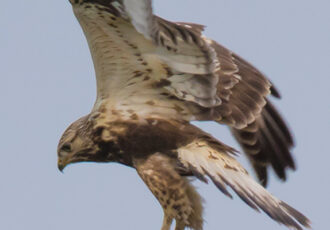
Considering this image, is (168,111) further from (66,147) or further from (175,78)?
(66,147)

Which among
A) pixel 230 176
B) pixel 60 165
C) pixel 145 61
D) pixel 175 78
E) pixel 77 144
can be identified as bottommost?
pixel 60 165

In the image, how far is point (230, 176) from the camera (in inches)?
303

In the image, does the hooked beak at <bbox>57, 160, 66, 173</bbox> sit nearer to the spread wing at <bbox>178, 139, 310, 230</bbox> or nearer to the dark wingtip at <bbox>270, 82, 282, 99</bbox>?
the spread wing at <bbox>178, 139, 310, 230</bbox>

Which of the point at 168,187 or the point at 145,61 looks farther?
the point at 168,187

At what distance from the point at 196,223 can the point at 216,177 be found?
2.07ft

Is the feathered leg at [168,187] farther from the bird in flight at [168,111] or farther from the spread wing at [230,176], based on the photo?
the spread wing at [230,176]

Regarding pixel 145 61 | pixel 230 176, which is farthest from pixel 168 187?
pixel 145 61

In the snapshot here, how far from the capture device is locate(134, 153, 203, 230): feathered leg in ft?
26.1

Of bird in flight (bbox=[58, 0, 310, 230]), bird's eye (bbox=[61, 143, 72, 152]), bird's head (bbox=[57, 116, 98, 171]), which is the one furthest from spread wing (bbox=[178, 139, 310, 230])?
bird's eye (bbox=[61, 143, 72, 152])

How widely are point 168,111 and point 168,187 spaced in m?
0.63

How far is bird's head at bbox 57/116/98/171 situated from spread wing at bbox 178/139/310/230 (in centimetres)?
80

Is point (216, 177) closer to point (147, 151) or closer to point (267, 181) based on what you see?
point (147, 151)

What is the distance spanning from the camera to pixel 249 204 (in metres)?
7.41

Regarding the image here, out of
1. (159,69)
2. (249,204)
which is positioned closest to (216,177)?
(249,204)
